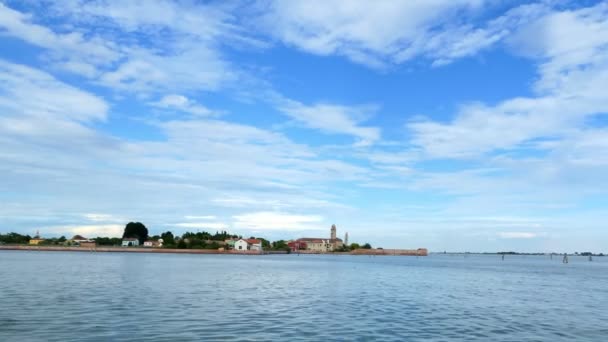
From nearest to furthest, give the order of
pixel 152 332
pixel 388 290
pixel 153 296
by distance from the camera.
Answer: pixel 152 332, pixel 153 296, pixel 388 290

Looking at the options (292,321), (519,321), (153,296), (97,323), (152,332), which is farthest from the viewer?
(153,296)

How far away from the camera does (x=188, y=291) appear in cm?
4200

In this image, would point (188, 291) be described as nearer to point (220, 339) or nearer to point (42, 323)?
point (42, 323)

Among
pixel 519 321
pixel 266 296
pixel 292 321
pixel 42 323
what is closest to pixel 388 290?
pixel 266 296

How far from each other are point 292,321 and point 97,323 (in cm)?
1032

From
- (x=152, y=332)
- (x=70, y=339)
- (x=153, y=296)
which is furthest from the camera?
(x=153, y=296)

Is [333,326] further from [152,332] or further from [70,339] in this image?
[70,339]

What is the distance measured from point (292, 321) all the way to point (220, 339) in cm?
659

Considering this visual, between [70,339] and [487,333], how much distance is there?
20263mm

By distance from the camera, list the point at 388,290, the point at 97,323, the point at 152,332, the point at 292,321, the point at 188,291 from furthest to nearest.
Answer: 1. the point at 388,290
2. the point at 188,291
3. the point at 292,321
4. the point at 97,323
5. the point at 152,332

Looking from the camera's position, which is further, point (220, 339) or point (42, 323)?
point (42, 323)

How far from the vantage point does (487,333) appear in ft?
82.6

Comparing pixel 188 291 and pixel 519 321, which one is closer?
pixel 519 321

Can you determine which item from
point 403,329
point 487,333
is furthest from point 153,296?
point 487,333
